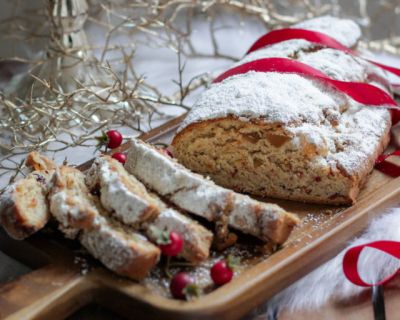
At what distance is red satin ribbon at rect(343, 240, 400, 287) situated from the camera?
7.47ft

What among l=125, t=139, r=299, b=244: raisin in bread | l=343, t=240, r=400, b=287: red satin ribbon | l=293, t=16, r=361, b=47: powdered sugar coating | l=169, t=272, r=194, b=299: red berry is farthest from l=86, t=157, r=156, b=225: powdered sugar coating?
l=293, t=16, r=361, b=47: powdered sugar coating

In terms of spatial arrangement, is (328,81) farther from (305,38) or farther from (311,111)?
(305,38)

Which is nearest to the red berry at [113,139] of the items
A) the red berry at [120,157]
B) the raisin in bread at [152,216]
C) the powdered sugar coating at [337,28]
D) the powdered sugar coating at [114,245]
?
the red berry at [120,157]

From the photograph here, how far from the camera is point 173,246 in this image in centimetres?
207

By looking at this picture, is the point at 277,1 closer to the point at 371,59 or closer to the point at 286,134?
the point at 371,59

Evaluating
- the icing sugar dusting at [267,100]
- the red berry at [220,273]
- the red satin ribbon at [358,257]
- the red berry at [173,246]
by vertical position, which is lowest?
the red satin ribbon at [358,257]

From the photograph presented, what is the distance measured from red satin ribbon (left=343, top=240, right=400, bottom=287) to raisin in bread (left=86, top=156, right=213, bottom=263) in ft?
1.57

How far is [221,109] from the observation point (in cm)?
271

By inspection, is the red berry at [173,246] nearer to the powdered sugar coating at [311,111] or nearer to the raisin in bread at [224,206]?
the raisin in bread at [224,206]

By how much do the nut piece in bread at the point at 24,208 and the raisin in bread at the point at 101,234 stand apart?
0.06 m

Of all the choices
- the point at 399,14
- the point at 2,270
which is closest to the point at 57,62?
the point at 2,270

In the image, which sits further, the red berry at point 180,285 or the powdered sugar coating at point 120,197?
the powdered sugar coating at point 120,197

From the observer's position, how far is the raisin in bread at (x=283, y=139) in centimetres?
259

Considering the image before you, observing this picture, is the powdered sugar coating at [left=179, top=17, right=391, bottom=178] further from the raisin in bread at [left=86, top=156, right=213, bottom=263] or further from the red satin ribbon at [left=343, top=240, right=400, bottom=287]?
the raisin in bread at [left=86, top=156, right=213, bottom=263]
